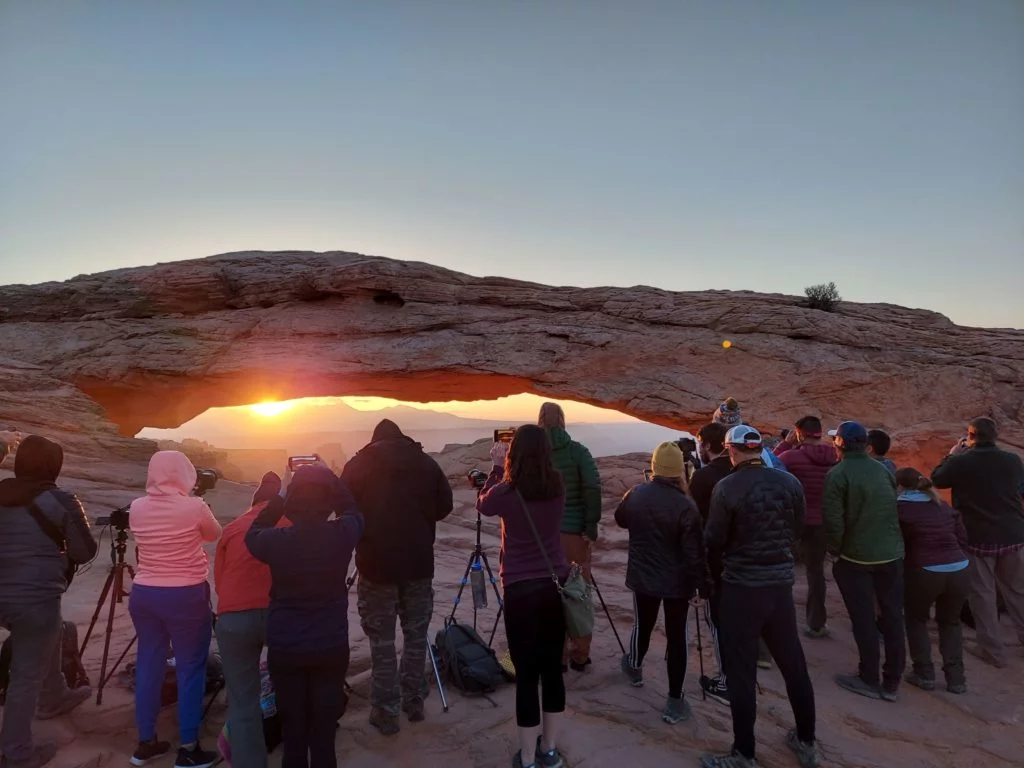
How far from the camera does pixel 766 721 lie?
486 cm

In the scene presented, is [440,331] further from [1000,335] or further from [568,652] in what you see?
[1000,335]

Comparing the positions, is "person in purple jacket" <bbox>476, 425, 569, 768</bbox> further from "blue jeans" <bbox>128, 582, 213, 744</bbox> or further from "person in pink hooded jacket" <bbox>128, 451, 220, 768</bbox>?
"blue jeans" <bbox>128, 582, 213, 744</bbox>

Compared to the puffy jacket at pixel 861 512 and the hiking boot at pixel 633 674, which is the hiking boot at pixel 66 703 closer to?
the hiking boot at pixel 633 674

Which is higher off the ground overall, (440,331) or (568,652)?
(440,331)

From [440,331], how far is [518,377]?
8.79ft

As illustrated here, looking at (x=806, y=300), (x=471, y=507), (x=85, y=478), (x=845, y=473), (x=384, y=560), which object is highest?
(x=806, y=300)

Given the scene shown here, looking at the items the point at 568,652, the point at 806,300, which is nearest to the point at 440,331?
the point at 806,300

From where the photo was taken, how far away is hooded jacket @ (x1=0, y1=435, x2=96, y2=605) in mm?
3969

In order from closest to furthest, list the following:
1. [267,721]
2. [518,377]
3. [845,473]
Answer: [267,721]
[845,473]
[518,377]

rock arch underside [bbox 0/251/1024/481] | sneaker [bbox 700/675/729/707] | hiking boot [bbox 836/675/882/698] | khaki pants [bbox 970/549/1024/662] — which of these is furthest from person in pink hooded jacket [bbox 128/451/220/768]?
rock arch underside [bbox 0/251/1024/481]

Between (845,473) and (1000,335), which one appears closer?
(845,473)

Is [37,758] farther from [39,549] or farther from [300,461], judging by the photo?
[300,461]

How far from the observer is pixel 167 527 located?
395 cm

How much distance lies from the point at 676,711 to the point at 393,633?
2421 millimetres
